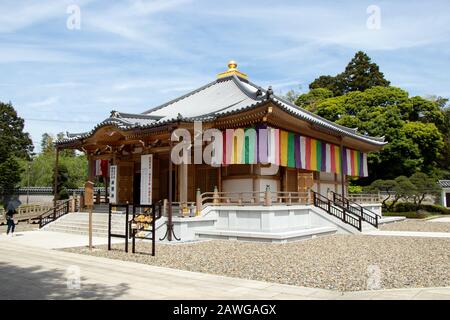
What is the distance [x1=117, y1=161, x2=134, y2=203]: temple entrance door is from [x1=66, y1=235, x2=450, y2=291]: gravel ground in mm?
8065

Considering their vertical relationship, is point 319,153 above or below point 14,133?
below

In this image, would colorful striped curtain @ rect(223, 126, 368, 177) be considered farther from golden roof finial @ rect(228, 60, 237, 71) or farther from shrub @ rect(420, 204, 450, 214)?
shrub @ rect(420, 204, 450, 214)

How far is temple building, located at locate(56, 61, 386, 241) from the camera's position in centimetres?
1667

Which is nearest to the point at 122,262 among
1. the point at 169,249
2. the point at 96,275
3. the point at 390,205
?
the point at 96,275

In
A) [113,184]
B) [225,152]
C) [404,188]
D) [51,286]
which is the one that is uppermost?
[225,152]

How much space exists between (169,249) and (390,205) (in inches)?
1067

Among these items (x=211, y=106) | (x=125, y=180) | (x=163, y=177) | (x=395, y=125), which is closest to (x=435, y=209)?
(x=395, y=125)

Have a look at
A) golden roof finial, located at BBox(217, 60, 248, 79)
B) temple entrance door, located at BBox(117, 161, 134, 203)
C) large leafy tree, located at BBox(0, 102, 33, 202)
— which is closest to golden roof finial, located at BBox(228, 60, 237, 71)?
golden roof finial, located at BBox(217, 60, 248, 79)

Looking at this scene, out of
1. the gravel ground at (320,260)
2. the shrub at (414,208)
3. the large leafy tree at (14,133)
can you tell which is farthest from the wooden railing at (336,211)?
the large leafy tree at (14,133)

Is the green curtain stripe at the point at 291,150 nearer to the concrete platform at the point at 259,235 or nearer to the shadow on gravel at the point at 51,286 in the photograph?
the concrete platform at the point at 259,235

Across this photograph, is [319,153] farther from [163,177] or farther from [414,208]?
[414,208]

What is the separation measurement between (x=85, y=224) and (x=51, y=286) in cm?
1179

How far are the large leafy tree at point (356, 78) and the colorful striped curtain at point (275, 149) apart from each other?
3511cm

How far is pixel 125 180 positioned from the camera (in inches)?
851
